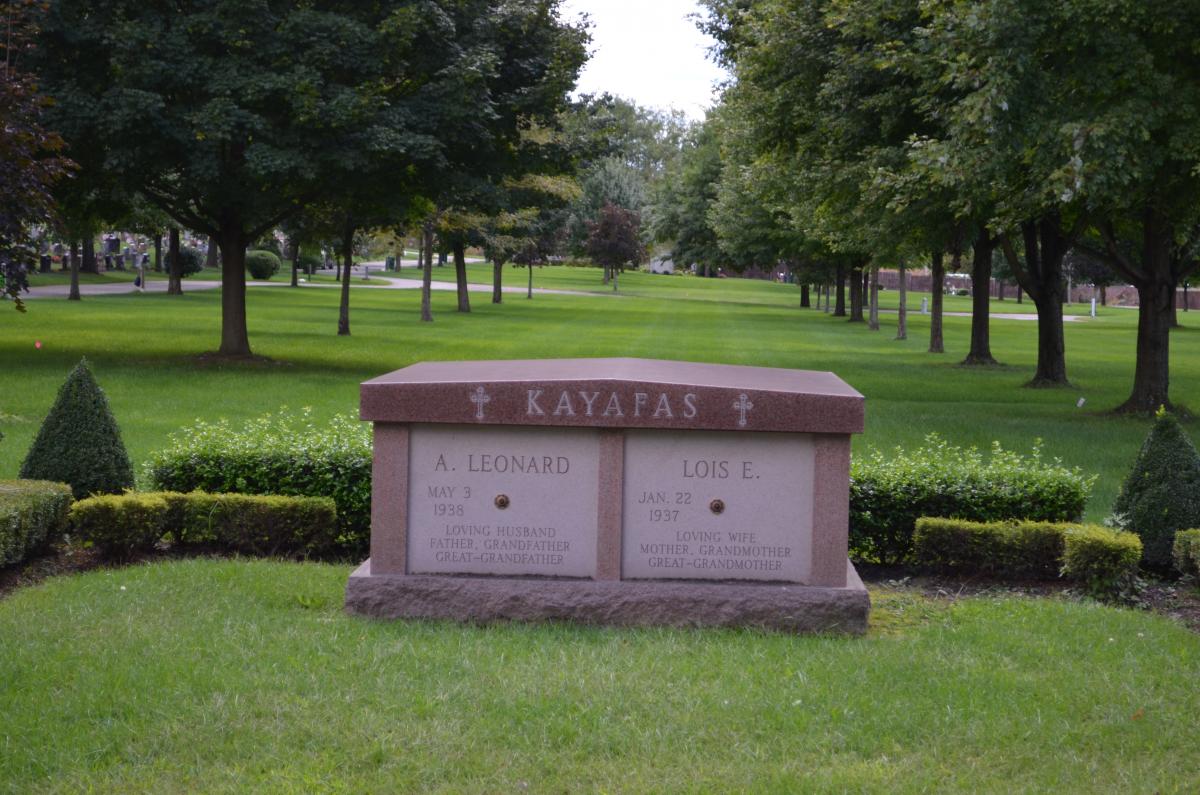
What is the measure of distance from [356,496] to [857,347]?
32616 millimetres

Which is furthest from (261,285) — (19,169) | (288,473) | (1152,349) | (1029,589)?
(1029,589)

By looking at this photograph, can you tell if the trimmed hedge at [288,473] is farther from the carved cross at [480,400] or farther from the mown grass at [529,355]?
the mown grass at [529,355]

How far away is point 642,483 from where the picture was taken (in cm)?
794

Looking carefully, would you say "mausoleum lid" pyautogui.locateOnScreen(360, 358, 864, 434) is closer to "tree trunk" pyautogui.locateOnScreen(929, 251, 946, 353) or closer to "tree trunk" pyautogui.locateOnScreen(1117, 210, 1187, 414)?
"tree trunk" pyautogui.locateOnScreen(1117, 210, 1187, 414)

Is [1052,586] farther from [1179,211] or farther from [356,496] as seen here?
[1179,211]

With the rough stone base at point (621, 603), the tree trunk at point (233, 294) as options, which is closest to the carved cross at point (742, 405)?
the rough stone base at point (621, 603)

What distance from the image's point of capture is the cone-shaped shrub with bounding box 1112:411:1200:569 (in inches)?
364

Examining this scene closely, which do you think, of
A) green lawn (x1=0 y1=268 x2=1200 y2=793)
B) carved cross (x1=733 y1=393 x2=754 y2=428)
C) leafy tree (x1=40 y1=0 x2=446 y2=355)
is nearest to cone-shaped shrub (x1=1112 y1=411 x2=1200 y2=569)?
green lawn (x1=0 y1=268 x2=1200 y2=793)

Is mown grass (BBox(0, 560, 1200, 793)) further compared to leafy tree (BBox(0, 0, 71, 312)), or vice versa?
leafy tree (BBox(0, 0, 71, 312))

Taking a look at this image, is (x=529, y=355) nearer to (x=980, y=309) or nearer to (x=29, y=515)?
(x=980, y=309)

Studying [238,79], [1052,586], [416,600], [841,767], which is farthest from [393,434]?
[238,79]

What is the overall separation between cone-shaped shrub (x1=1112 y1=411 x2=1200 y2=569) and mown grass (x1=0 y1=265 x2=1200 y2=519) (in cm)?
270

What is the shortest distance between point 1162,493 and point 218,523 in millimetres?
6580

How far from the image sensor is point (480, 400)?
306 inches
